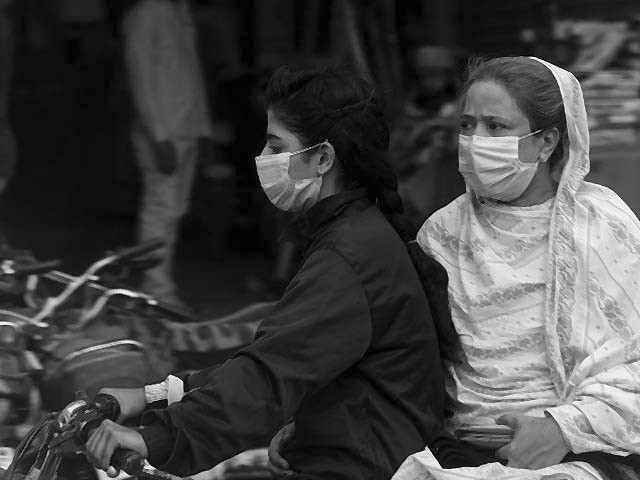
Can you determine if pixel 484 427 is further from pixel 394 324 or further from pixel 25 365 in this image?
pixel 25 365

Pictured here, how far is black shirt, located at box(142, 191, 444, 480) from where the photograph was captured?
101 inches

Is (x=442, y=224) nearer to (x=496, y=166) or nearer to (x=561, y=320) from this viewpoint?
(x=496, y=166)

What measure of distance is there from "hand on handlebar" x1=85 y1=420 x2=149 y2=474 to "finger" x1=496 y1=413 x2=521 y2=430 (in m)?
0.76

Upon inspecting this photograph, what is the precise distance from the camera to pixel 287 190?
2.87 metres

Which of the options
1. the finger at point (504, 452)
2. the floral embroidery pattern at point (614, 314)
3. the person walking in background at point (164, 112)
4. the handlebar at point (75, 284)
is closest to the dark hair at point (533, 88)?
the floral embroidery pattern at point (614, 314)

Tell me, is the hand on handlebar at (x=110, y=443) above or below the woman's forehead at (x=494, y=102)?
below

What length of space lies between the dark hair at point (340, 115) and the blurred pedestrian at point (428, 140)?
3.97m

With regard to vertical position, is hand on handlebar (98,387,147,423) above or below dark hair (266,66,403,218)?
below

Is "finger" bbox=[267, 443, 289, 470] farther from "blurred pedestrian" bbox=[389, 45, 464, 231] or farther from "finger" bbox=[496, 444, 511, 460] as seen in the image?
"blurred pedestrian" bbox=[389, 45, 464, 231]

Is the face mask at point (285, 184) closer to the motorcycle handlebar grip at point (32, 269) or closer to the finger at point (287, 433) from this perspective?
the finger at point (287, 433)

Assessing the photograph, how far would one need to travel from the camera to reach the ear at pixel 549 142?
2.96m

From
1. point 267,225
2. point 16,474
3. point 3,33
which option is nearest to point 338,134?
point 16,474

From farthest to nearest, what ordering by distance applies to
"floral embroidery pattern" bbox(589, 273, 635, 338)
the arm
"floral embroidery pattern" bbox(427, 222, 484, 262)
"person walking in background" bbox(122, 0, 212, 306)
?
"person walking in background" bbox(122, 0, 212, 306) < "floral embroidery pattern" bbox(427, 222, 484, 262) < "floral embroidery pattern" bbox(589, 273, 635, 338) < the arm

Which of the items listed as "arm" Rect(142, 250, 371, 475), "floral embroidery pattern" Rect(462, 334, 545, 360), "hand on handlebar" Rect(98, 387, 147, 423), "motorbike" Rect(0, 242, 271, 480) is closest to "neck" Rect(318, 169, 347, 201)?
"arm" Rect(142, 250, 371, 475)
